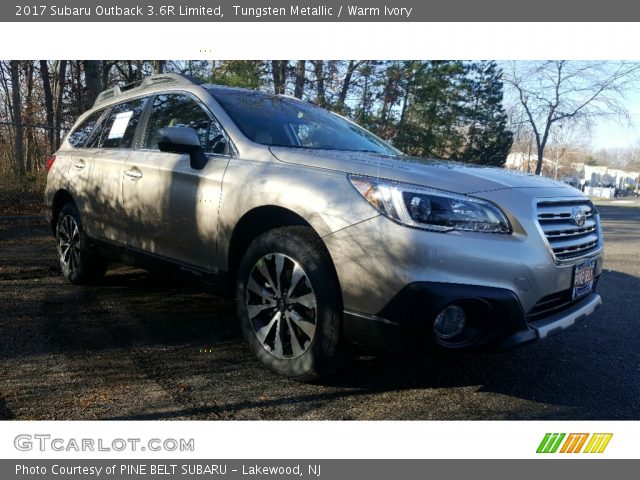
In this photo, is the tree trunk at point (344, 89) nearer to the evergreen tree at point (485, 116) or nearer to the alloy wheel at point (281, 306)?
the evergreen tree at point (485, 116)

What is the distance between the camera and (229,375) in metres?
2.92

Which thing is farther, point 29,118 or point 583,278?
point 29,118

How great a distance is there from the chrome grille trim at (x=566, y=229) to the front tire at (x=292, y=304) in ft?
3.78

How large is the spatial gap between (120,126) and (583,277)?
3886 millimetres

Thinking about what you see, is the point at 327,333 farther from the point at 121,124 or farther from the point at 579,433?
the point at 121,124

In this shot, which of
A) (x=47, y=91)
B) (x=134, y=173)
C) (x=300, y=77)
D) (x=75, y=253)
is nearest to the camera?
(x=134, y=173)

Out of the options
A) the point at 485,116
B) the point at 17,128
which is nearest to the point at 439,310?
the point at 17,128

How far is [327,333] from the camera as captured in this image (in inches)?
101

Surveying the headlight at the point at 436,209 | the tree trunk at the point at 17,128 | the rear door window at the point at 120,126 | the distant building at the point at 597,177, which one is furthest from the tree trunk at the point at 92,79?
the distant building at the point at 597,177

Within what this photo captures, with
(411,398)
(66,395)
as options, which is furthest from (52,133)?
(411,398)

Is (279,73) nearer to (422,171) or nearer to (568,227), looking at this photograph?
(422,171)

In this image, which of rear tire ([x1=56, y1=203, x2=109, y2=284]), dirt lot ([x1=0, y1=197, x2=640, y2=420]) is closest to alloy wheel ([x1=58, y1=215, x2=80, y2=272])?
rear tire ([x1=56, y1=203, x2=109, y2=284])

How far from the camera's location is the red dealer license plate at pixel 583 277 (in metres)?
2.67

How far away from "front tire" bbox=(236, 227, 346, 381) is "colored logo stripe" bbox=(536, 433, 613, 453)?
106cm
